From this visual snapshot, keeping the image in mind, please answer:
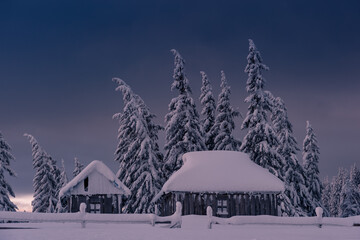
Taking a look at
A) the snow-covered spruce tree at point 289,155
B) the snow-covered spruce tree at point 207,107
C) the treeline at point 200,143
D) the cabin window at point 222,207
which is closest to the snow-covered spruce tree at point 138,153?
the treeline at point 200,143

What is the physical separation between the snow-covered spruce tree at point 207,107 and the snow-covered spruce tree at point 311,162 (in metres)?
10.4

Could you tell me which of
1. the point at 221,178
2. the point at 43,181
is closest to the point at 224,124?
the point at 221,178

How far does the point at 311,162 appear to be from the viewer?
47.1 meters

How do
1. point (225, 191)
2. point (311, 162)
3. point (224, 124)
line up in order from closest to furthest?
point (225, 191) → point (224, 124) → point (311, 162)

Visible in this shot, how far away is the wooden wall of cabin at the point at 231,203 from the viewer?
2938 cm

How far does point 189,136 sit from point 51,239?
2802cm

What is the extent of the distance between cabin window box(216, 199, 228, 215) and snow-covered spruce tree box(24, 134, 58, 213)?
24.7 meters

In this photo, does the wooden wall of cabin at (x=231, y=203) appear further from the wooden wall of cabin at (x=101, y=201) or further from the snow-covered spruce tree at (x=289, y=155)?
the snow-covered spruce tree at (x=289, y=155)

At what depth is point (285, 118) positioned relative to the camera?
43.7m

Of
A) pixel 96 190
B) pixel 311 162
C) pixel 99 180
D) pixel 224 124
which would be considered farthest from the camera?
pixel 311 162

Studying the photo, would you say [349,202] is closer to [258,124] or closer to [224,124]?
[224,124]

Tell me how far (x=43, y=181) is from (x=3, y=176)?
9073 mm

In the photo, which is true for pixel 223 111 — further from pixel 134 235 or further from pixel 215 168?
pixel 134 235

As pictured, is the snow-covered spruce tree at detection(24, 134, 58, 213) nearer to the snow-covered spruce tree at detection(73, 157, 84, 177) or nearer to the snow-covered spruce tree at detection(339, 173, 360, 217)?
the snow-covered spruce tree at detection(73, 157, 84, 177)
